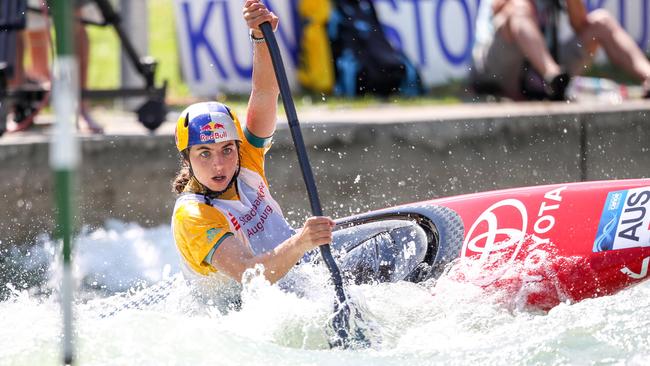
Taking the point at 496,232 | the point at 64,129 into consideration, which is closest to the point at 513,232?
the point at 496,232

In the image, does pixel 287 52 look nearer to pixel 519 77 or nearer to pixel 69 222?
pixel 519 77

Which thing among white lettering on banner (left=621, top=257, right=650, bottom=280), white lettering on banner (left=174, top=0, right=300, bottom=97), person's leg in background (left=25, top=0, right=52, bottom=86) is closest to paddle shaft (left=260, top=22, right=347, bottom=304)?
white lettering on banner (left=621, top=257, right=650, bottom=280)

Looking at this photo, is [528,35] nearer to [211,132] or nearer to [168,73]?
[168,73]

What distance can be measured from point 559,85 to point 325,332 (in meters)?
3.69

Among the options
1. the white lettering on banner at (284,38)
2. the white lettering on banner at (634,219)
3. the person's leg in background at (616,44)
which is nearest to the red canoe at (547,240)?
the white lettering on banner at (634,219)

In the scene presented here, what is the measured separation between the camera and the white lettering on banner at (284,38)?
9414 mm

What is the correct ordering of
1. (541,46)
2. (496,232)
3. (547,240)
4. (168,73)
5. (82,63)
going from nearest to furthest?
(547,240), (496,232), (82,63), (541,46), (168,73)

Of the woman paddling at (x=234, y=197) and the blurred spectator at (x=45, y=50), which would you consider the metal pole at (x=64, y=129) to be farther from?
the blurred spectator at (x=45, y=50)

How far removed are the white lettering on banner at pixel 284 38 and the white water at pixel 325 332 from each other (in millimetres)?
4519

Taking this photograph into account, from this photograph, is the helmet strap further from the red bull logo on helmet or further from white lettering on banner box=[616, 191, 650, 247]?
white lettering on banner box=[616, 191, 650, 247]

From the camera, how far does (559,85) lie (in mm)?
7703

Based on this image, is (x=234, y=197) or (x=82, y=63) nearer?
(x=234, y=197)

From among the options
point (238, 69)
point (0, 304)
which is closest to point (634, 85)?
point (238, 69)

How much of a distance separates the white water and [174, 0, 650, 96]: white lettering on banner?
14.8 ft
